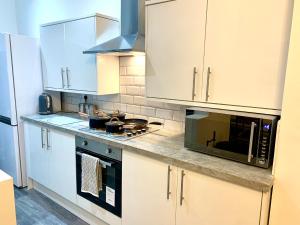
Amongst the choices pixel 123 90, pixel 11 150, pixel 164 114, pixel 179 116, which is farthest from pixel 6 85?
pixel 179 116

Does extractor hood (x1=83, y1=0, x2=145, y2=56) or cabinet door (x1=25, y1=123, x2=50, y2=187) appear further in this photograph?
cabinet door (x1=25, y1=123, x2=50, y2=187)

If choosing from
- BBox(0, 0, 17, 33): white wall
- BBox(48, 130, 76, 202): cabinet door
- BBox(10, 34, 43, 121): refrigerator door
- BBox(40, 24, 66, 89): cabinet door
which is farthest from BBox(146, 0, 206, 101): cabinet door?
BBox(0, 0, 17, 33): white wall

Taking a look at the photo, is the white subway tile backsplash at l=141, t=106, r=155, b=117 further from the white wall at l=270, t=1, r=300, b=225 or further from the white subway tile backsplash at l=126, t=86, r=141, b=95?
the white wall at l=270, t=1, r=300, b=225

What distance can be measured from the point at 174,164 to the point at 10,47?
232 cm

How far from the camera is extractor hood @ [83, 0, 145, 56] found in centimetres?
197

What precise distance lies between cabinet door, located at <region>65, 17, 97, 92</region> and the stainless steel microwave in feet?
4.04

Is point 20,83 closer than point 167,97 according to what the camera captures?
No

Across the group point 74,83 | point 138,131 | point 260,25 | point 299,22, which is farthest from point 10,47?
point 299,22

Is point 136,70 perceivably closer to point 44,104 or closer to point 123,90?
point 123,90

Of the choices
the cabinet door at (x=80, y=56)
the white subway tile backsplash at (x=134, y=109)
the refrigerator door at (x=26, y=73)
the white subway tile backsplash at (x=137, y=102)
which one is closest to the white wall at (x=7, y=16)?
the refrigerator door at (x=26, y=73)

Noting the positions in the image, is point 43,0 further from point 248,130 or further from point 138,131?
point 248,130

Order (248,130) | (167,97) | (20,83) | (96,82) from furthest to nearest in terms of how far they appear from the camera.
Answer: (20,83) → (96,82) → (167,97) → (248,130)

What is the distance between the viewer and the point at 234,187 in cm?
133

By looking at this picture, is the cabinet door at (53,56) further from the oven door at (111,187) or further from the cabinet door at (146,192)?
the cabinet door at (146,192)
